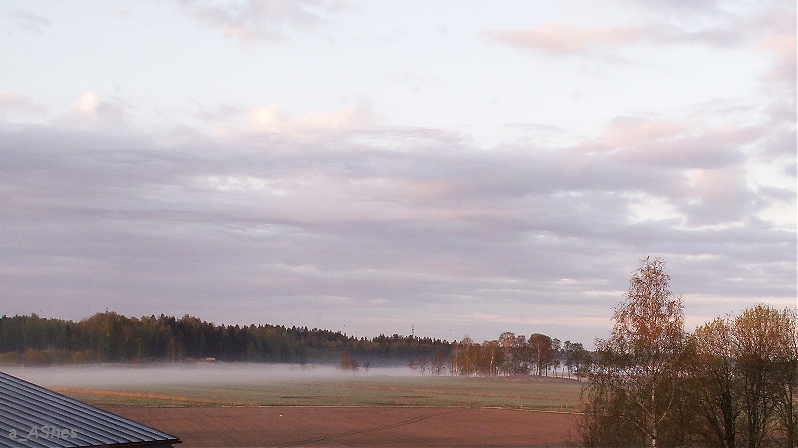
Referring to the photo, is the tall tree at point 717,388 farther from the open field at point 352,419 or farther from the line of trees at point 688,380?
the open field at point 352,419

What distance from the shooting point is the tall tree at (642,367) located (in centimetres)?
3288

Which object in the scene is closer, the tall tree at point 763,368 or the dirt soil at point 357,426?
the tall tree at point 763,368

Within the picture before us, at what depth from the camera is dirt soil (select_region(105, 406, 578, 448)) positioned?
5828 centimetres

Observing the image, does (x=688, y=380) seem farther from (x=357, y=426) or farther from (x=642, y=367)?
(x=357, y=426)

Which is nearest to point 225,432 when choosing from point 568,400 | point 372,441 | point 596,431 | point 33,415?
point 372,441

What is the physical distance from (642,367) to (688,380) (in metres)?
1.88

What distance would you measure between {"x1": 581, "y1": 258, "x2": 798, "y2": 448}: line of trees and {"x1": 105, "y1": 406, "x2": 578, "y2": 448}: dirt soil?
1791 cm

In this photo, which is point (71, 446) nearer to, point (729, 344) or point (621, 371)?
point (621, 371)

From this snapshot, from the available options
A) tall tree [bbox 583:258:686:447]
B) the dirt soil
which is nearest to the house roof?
tall tree [bbox 583:258:686:447]

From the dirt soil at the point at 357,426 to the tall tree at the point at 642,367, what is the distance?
1940 centimetres

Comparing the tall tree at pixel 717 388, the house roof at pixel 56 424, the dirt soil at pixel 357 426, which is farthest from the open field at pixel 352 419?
the house roof at pixel 56 424

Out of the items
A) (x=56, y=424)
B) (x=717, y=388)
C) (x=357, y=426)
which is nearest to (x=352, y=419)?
(x=357, y=426)

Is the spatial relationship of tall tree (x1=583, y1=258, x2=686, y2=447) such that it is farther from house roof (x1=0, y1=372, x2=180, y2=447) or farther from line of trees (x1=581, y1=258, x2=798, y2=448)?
house roof (x1=0, y1=372, x2=180, y2=447)

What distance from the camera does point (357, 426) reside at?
68.5m
